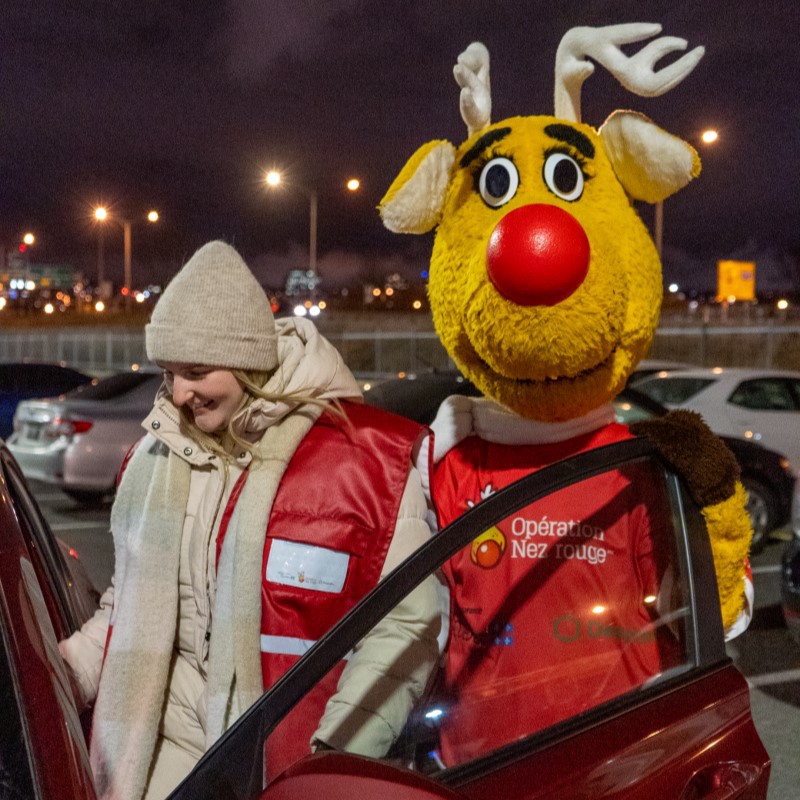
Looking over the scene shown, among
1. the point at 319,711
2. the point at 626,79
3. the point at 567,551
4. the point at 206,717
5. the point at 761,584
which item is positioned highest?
the point at 626,79

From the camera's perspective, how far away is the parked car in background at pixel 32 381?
1160 cm

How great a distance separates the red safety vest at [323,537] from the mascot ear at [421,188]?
742 mm

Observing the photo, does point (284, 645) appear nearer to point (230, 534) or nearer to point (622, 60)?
point (230, 534)

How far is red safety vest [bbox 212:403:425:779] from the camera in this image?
1.76m

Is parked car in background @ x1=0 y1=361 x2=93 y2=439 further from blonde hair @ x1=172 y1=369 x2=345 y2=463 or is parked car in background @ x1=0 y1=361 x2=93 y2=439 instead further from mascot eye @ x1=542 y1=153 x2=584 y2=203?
mascot eye @ x1=542 y1=153 x2=584 y2=203

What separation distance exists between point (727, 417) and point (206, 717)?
302 inches

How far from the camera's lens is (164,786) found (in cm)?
178

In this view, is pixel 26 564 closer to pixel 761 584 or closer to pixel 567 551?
pixel 567 551

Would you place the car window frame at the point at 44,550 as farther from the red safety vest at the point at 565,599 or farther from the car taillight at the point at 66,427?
the car taillight at the point at 66,427

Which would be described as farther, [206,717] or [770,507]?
[770,507]

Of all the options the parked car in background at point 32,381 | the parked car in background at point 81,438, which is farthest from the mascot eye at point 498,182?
the parked car in background at point 32,381

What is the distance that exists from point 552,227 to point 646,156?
1.66 ft

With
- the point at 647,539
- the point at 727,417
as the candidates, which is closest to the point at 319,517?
the point at 647,539

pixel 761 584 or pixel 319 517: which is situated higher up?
pixel 319 517
